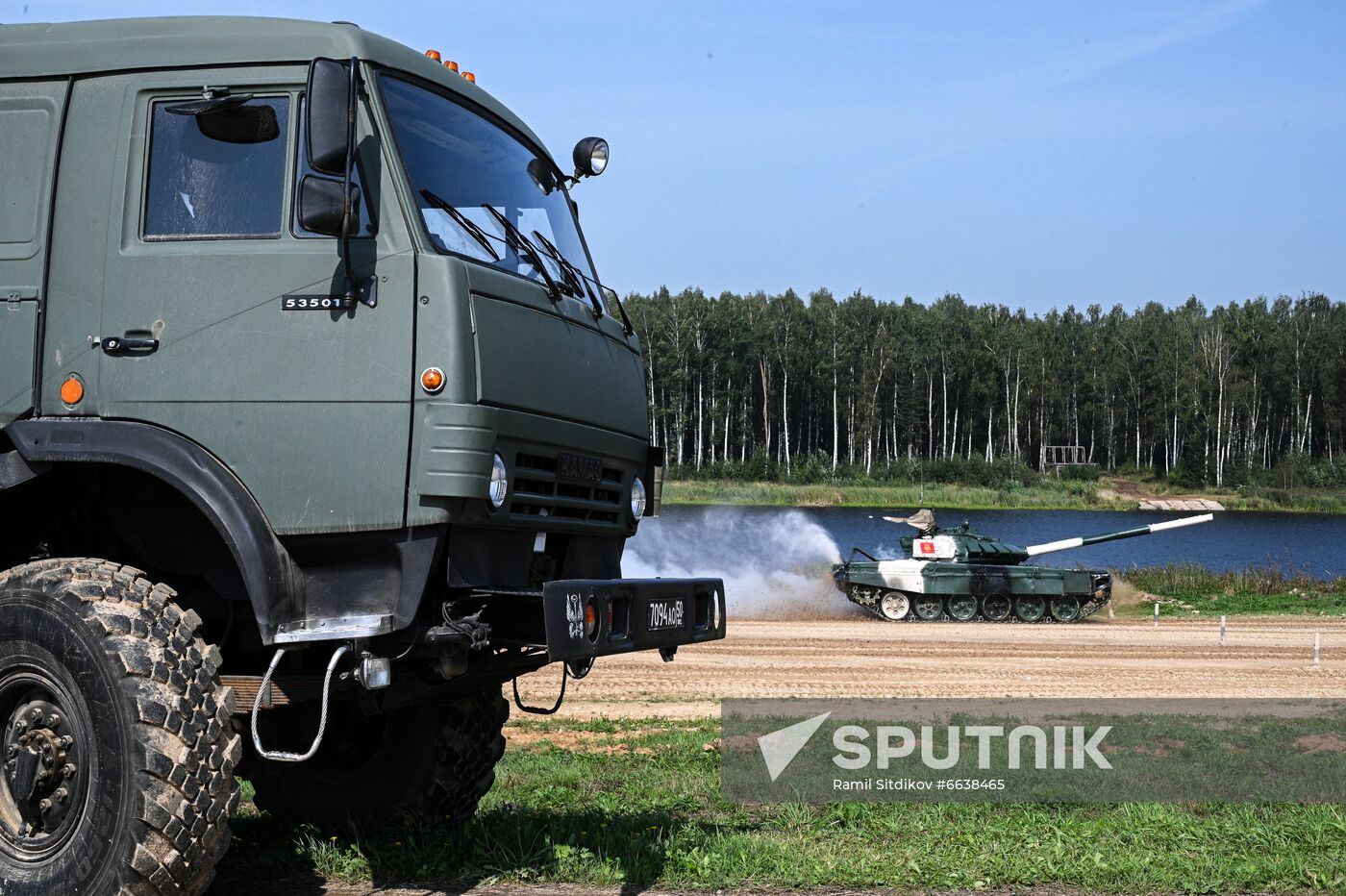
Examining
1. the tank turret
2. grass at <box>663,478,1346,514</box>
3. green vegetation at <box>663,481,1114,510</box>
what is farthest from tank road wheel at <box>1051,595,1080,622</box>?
green vegetation at <box>663,481,1114,510</box>

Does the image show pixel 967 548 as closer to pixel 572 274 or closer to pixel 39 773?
pixel 572 274

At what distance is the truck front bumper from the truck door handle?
177 cm

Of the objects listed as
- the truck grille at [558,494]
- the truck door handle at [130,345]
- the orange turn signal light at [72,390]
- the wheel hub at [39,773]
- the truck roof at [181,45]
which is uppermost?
the truck roof at [181,45]

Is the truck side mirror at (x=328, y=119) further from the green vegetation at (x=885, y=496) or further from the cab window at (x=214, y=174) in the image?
the green vegetation at (x=885, y=496)

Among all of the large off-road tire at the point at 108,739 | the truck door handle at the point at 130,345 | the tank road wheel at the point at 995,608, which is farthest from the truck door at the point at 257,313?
the tank road wheel at the point at 995,608

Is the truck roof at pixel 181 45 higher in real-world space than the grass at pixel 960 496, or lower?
lower

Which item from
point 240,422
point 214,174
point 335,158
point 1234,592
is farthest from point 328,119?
point 1234,592

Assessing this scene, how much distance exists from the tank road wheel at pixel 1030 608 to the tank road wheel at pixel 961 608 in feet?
3.32

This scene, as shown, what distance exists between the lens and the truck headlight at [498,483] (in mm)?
5090

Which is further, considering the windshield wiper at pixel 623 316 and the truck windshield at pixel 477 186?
the windshield wiper at pixel 623 316

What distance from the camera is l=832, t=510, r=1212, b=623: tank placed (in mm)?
31625

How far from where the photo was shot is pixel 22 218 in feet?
17.7

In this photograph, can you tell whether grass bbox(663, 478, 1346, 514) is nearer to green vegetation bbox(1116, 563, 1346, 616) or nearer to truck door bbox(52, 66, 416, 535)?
green vegetation bbox(1116, 563, 1346, 616)

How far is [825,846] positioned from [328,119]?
4.21m
